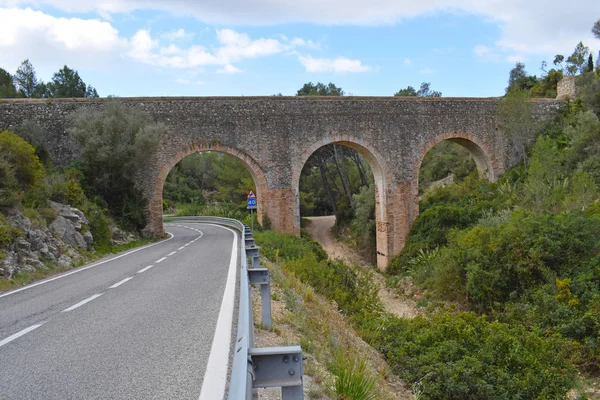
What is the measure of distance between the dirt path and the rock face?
874cm

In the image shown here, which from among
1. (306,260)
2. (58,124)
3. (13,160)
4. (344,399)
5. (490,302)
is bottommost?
(490,302)

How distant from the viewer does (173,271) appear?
9.48 metres

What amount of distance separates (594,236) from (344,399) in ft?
35.7

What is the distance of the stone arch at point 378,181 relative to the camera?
2053 cm

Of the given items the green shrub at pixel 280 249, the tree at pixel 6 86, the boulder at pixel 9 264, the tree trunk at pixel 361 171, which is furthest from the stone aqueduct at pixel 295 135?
the tree at pixel 6 86

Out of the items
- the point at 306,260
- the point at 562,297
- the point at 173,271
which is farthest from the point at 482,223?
the point at 173,271

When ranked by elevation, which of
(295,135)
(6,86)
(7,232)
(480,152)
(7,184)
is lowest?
(7,232)

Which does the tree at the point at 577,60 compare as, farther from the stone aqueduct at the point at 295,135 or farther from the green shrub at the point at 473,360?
the green shrub at the point at 473,360

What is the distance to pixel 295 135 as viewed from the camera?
66.8 ft

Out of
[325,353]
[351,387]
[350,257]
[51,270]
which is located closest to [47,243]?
[51,270]

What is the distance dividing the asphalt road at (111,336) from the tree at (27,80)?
39.4m

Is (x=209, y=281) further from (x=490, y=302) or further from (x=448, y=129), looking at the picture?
(x=448, y=129)

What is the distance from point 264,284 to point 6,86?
40.6 meters

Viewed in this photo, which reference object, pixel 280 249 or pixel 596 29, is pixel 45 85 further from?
pixel 596 29
